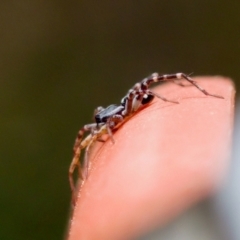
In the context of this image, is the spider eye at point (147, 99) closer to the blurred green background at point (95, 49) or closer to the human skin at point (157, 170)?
the human skin at point (157, 170)

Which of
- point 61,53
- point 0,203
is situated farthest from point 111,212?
point 61,53

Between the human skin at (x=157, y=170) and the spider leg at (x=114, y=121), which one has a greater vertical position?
the human skin at (x=157, y=170)

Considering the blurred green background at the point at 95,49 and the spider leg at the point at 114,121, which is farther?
the blurred green background at the point at 95,49

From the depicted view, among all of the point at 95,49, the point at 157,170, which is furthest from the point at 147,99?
the point at 95,49

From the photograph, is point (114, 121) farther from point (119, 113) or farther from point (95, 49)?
point (95, 49)

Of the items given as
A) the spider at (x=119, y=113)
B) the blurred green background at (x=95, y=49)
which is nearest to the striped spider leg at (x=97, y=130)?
the spider at (x=119, y=113)

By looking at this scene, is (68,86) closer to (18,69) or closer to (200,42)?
(18,69)
